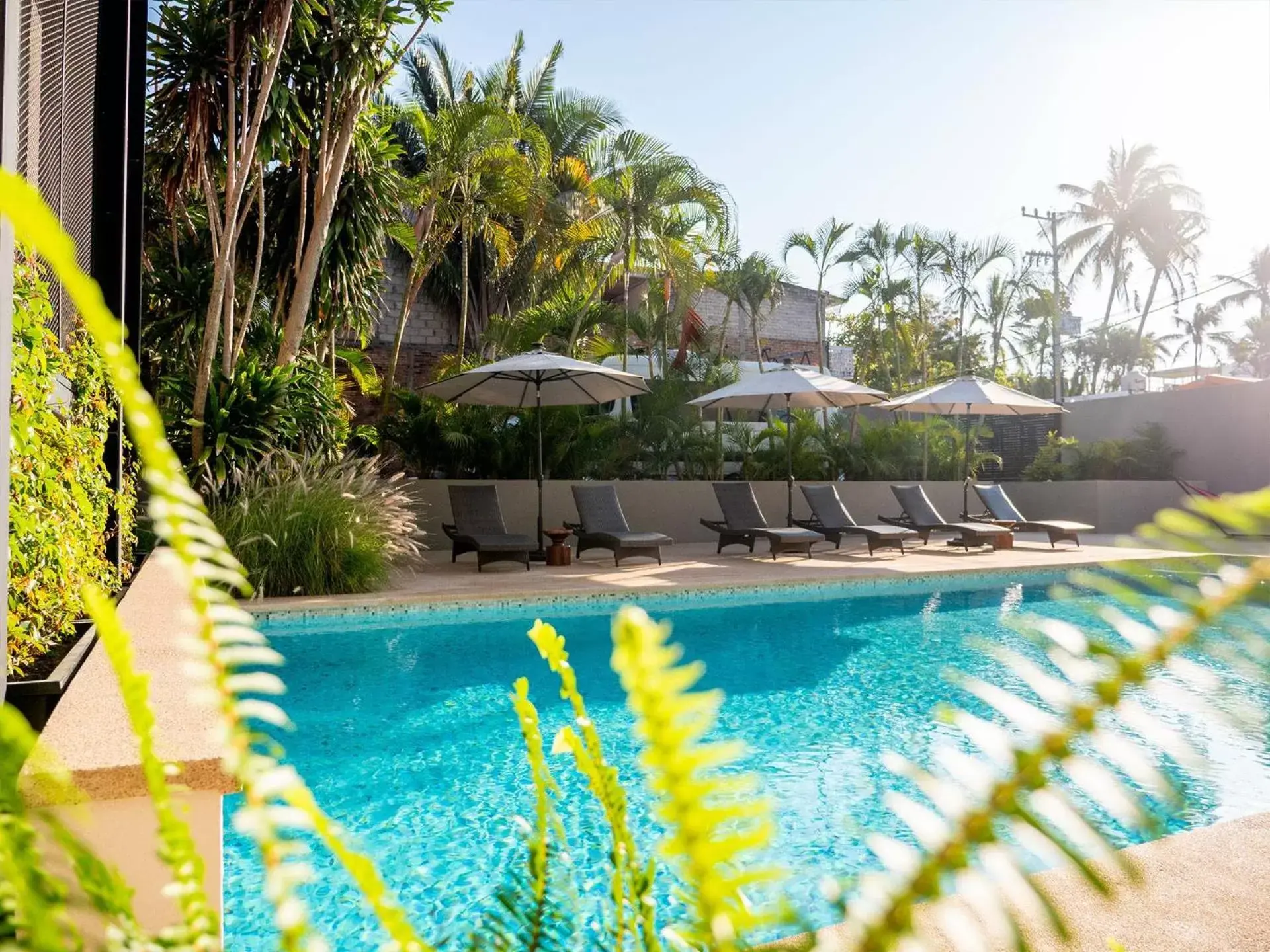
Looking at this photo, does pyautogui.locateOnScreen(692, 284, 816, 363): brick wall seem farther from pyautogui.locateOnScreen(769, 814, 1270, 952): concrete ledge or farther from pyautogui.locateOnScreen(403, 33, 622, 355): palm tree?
pyautogui.locateOnScreen(769, 814, 1270, 952): concrete ledge

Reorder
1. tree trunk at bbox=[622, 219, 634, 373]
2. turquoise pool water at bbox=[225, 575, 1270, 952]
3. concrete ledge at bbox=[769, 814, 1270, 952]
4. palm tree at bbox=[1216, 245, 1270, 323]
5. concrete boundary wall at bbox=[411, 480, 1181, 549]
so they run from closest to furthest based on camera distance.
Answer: concrete ledge at bbox=[769, 814, 1270, 952] < turquoise pool water at bbox=[225, 575, 1270, 952] < concrete boundary wall at bbox=[411, 480, 1181, 549] < tree trunk at bbox=[622, 219, 634, 373] < palm tree at bbox=[1216, 245, 1270, 323]

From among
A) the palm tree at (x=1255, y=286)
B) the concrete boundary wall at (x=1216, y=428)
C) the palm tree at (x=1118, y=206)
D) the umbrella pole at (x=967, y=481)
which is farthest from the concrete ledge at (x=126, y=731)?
the palm tree at (x=1255, y=286)

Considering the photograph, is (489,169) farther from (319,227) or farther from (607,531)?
(607,531)

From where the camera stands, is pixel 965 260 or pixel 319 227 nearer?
pixel 319 227

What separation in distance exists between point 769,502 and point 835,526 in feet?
9.84

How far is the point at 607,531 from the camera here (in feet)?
39.0

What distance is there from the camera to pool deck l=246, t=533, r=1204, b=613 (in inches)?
328

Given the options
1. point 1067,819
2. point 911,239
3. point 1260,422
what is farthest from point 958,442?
point 1067,819

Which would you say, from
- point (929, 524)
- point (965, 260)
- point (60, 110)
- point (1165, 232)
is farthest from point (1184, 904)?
point (1165, 232)

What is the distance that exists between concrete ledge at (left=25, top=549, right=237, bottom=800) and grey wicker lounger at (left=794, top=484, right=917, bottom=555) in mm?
10624

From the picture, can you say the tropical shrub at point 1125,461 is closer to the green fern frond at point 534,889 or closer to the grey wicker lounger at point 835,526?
the grey wicker lounger at point 835,526

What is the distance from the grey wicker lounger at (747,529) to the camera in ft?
40.3

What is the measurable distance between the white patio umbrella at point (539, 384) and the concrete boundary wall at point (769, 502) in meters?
1.42

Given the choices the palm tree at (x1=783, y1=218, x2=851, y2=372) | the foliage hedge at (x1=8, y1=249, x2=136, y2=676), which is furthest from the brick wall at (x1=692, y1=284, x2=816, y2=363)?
the foliage hedge at (x1=8, y1=249, x2=136, y2=676)
